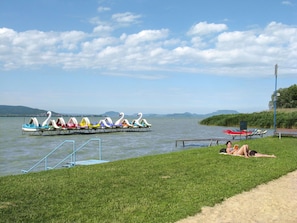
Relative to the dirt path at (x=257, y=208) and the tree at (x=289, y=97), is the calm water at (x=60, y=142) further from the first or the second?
the tree at (x=289, y=97)

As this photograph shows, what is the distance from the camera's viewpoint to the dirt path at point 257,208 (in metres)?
5.93

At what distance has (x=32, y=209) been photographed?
20.2ft

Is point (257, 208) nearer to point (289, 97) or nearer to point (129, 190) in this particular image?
point (129, 190)

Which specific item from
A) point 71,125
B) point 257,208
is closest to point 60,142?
point 71,125

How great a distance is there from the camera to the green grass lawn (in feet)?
19.6

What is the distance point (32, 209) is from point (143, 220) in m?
1.88

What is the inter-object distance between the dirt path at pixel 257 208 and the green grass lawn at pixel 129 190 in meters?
0.22

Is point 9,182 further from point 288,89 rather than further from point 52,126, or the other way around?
point 288,89

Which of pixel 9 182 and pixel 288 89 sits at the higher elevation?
pixel 288 89

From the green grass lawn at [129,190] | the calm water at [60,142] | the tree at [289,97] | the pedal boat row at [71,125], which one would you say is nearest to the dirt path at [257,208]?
the green grass lawn at [129,190]

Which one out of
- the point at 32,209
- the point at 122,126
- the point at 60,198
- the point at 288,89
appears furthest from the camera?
the point at 288,89

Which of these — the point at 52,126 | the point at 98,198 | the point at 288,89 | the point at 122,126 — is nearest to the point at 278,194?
the point at 98,198

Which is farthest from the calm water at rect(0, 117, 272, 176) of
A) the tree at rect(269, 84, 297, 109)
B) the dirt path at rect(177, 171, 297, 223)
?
the tree at rect(269, 84, 297, 109)

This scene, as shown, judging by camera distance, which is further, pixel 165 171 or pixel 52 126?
pixel 52 126
